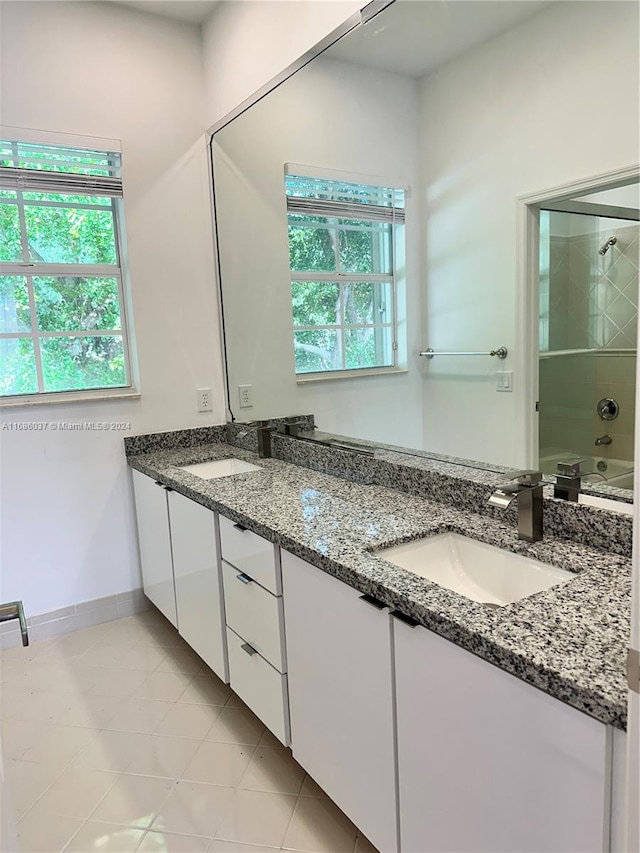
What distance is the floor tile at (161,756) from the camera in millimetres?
1879

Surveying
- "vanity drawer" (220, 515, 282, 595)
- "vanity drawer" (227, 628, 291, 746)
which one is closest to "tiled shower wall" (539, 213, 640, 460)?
"vanity drawer" (220, 515, 282, 595)

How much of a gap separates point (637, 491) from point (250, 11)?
255cm

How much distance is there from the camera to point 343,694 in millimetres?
1406

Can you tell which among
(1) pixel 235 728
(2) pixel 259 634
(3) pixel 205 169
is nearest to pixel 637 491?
(2) pixel 259 634

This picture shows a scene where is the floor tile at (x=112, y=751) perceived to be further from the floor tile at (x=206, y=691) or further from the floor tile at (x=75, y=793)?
the floor tile at (x=206, y=691)

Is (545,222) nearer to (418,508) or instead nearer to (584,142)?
(584,142)

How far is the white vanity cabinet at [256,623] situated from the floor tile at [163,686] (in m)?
0.39

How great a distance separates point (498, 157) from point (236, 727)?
6.81 feet

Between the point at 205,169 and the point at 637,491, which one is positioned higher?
the point at 205,169

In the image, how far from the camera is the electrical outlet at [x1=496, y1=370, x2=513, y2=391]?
1.82 m

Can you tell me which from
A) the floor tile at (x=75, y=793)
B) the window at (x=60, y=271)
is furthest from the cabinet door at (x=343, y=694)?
the window at (x=60, y=271)

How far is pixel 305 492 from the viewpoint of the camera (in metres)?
2.02

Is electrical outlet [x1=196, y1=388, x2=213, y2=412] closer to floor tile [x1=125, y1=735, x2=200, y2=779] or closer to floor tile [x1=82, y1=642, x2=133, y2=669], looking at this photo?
floor tile [x1=82, y1=642, x2=133, y2=669]

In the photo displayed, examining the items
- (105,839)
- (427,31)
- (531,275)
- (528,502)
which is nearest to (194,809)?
(105,839)
